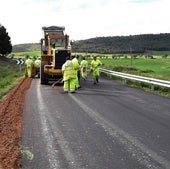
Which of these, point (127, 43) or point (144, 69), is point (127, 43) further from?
point (144, 69)

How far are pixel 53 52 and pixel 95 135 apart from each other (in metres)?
17.6

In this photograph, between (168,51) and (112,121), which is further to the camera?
(168,51)

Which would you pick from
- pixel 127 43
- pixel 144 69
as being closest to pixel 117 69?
pixel 144 69

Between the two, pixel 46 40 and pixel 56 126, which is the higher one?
pixel 46 40

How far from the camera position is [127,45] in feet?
522

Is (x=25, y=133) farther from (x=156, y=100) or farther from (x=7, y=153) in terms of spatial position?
(x=156, y=100)

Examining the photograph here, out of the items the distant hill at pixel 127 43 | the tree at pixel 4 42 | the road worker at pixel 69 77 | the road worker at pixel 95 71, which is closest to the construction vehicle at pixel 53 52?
the road worker at pixel 95 71

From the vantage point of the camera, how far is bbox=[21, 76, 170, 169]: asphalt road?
24.3 ft

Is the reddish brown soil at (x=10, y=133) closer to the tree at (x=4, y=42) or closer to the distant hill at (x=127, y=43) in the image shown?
the tree at (x=4, y=42)

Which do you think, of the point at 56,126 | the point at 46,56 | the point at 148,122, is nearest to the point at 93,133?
the point at 56,126

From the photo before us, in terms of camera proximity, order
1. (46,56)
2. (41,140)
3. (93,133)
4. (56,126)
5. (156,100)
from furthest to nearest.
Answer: (46,56) → (156,100) → (56,126) → (93,133) → (41,140)

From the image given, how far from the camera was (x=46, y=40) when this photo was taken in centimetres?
2952

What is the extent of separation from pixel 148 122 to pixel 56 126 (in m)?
2.38

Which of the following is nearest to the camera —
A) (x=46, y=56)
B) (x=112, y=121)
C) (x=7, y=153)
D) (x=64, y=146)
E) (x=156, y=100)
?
(x=7, y=153)
